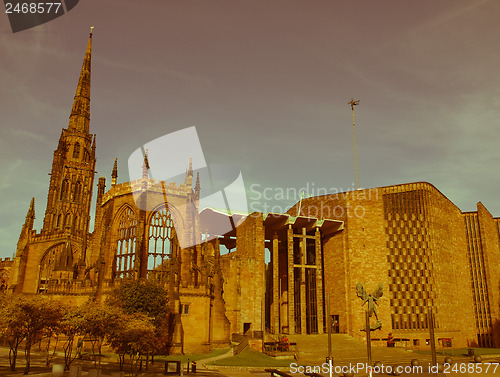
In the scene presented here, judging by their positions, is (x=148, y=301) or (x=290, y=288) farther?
(x=290, y=288)

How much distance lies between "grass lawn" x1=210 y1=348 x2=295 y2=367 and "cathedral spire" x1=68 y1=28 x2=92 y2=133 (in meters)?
64.1

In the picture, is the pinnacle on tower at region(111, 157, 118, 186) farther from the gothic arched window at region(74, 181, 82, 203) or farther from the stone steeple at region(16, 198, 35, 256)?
the gothic arched window at region(74, 181, 82, 203)

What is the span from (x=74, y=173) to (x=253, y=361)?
6232 centimetres

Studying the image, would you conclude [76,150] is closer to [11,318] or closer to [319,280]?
[319,280]

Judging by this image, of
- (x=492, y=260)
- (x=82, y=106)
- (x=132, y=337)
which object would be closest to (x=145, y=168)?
(x=132, y=337)

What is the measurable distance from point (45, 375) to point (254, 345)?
2135 centimetres

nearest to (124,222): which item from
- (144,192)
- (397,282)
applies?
(144,192)

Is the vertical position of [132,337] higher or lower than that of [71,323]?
lower

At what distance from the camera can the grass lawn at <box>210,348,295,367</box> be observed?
33281 millimetres

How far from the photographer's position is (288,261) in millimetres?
58656

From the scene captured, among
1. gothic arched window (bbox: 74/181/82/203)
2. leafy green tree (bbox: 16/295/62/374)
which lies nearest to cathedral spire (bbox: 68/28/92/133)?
gothic arched window (bbox: 74/181/82/203)

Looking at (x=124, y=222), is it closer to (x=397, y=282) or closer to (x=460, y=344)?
(x=397, y=282)

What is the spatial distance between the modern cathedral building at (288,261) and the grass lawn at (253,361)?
4.52 metres
